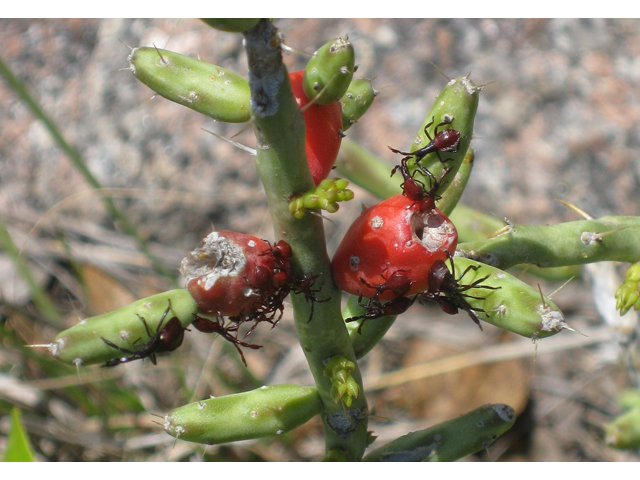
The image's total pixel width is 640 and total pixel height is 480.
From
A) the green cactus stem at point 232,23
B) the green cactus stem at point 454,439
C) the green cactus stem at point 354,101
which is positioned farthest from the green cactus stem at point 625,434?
the green cactus stem at point 232,23

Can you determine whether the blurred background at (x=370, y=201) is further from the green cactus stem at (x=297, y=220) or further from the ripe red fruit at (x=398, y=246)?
the ripe red fruit at (x=398, y=246)

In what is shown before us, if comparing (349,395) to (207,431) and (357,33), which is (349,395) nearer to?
Answer: (207,431)

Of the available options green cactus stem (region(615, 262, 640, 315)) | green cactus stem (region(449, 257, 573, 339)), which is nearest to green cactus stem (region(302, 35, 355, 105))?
green cactus stem (region(449, 257, 573, 339))

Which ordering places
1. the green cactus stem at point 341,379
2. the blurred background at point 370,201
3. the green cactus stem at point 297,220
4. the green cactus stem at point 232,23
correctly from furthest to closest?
the blurred background at point 370,201, the green cactus stem at point 341,379, the green cactus stem at point 297,220, the green cactus stem at point 232,23

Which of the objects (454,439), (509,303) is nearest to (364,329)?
(454,439)

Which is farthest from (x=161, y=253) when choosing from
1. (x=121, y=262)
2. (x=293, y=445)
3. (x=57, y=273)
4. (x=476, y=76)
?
(x=476, y=76)

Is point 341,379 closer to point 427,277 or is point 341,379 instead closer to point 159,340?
point 427,277

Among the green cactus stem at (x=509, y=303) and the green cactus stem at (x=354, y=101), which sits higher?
the green cactus stem at (x=354, y=101)
